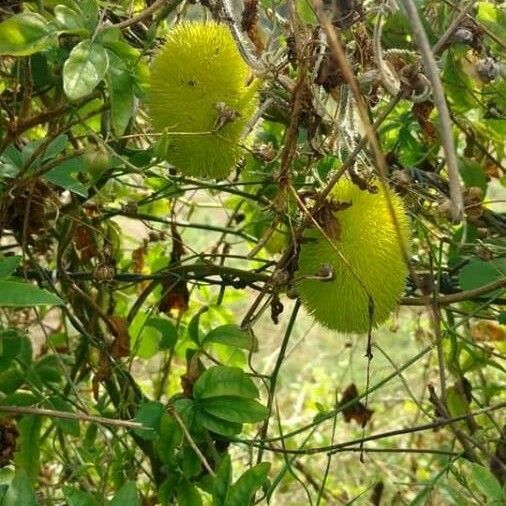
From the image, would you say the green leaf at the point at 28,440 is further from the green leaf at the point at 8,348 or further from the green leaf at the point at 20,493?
the green leaf at the point at 20,493

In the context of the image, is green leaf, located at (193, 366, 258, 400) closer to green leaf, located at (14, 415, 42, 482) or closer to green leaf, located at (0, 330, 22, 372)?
green leaf, located at (0, 330, 22, 372)

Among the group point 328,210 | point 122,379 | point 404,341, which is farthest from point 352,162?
point 404,341

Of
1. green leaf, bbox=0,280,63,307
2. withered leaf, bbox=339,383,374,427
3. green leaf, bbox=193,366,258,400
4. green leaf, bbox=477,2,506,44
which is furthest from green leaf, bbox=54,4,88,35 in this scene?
withered leaf, bbox=339,383,374,427

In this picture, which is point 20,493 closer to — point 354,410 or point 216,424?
point 216,424

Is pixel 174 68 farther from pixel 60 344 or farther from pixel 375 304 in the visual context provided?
pixel 60 344

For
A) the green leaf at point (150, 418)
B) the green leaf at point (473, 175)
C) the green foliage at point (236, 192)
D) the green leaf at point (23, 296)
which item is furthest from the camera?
the green leaf at point (473, 175)

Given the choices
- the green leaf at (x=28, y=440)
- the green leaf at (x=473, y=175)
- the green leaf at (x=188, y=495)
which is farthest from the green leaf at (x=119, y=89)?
the green leaf at (x=473, y=175)
